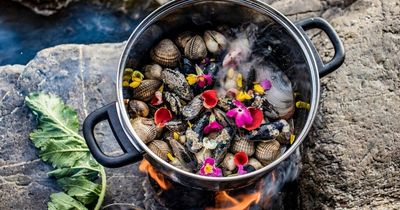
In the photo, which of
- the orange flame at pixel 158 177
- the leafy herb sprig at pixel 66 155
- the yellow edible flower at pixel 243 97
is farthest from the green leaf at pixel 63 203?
the yellow edible flower at pixel 243 97

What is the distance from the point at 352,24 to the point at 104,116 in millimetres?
1067

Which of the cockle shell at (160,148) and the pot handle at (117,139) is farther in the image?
the cockle shell at (160,148)

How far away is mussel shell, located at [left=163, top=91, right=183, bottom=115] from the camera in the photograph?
6.88 ft

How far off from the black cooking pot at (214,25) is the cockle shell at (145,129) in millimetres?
120

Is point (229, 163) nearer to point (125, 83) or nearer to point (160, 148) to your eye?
point (160, 148)

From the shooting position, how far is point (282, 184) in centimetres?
226

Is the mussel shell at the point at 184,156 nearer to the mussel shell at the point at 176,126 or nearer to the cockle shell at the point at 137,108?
the mussel shell at the point at 176,126

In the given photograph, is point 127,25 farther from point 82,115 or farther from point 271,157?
point 271,157

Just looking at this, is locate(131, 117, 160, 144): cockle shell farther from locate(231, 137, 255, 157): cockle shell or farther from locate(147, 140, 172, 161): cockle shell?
locate(231, 137, 255, 157): cockle shell

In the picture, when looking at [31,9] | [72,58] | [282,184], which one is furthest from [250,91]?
[31,9]

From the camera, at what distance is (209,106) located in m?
2.09

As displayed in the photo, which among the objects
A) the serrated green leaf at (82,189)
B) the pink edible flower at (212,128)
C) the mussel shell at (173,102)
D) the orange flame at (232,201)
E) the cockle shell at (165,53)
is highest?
the cockle shell at (165,53)

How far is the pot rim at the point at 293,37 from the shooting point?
180cm

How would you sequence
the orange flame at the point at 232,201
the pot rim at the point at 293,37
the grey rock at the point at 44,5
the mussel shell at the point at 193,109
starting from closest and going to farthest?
the pot rim at the point at 293,37 < the mussel shell at the point at 193,109 < the orange flame at the point at 232,201 < the grey rock at the point at 44,5
